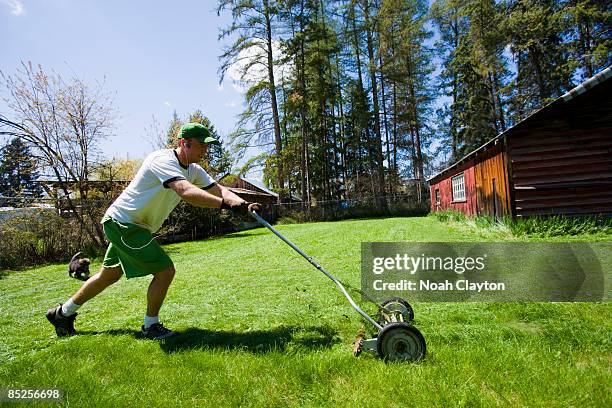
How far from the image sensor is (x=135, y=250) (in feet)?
9.41

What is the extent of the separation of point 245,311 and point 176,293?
4.84 ft

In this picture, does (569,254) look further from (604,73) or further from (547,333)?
(604,73)

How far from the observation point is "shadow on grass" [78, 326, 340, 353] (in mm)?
2668

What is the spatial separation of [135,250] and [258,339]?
50.8 inches

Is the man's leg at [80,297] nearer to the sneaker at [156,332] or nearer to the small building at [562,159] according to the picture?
the sneaker at [156,332]

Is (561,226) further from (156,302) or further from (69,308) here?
(69,308)

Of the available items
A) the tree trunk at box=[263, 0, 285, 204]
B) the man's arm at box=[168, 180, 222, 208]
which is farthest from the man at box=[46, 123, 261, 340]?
the tree trunk at box=[263, 0, 285, 204]

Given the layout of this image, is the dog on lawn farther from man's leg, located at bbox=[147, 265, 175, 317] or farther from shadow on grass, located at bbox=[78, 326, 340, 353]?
man's leg, located at bbox=[147, 265, 175, 317]

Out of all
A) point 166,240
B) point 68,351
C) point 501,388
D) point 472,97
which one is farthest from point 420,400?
point 472,97

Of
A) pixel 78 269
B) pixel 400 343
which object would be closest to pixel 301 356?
pixel 400 343

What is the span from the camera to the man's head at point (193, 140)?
2.94 m

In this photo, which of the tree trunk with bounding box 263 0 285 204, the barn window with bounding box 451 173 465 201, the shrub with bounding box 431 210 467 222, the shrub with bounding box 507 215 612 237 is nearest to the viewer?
the shrub with bounding box 507 215 612 237

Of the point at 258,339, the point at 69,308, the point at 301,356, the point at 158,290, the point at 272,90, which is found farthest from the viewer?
the point at 272,90

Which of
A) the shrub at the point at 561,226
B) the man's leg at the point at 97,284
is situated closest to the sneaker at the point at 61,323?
the man's leg at the point at 97,284
